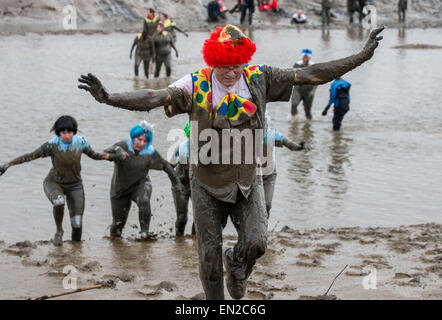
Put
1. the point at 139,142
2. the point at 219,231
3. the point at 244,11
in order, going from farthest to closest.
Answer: the point at 244,11, the point at 139,142, the point at 219,231

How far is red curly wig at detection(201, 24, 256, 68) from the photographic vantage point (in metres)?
5.60

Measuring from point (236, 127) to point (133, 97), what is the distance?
29.8 inches

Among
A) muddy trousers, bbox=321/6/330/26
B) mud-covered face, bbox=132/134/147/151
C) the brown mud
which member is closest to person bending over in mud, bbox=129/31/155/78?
the brown mud

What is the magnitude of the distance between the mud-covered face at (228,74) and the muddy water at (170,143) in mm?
2124

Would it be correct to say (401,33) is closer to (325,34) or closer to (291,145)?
(325,34)

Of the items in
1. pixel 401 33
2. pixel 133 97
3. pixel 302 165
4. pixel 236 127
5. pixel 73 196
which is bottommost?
pixel 302 165

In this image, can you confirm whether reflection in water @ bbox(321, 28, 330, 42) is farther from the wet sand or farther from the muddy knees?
the muddy knees

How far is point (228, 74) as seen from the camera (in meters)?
5.69

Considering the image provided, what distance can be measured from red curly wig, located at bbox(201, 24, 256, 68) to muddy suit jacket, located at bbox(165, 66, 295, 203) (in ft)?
0.83

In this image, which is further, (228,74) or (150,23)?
(150,23)

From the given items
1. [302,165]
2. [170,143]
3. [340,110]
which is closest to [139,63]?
[340,110]

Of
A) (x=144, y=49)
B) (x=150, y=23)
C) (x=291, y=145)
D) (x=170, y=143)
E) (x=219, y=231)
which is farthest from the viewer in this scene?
(x=144, y=49)

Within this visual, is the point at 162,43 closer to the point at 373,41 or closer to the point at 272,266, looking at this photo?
the point at 272,266

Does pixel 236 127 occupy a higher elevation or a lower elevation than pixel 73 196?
higher
